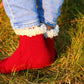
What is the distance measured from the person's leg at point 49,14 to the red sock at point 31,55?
0.06 m

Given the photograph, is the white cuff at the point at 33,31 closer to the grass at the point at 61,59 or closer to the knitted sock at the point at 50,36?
the knitted sock at the point at 50,36

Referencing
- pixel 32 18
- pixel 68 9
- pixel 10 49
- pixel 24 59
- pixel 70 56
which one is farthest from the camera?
pixel 68 9

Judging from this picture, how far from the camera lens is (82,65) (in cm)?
98

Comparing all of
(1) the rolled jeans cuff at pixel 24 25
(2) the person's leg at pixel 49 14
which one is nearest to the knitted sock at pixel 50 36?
(2) the person's leg at pixel 49 14

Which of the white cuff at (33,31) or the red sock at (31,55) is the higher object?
the white cuff at (33,31)

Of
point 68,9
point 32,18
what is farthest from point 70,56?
point 68,9

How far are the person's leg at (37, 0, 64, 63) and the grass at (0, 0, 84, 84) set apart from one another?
17cm

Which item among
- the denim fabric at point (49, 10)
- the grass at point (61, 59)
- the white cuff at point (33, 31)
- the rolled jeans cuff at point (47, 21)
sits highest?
the denim fabric at point (49, 10)

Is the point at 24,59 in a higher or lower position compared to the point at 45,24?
lower

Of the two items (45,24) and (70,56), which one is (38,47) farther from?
(70,56)

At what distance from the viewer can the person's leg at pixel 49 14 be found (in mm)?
889

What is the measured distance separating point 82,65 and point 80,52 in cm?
8

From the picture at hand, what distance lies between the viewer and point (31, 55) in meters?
0.92

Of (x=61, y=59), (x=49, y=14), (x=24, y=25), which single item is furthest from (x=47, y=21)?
(x=61, y=59)
